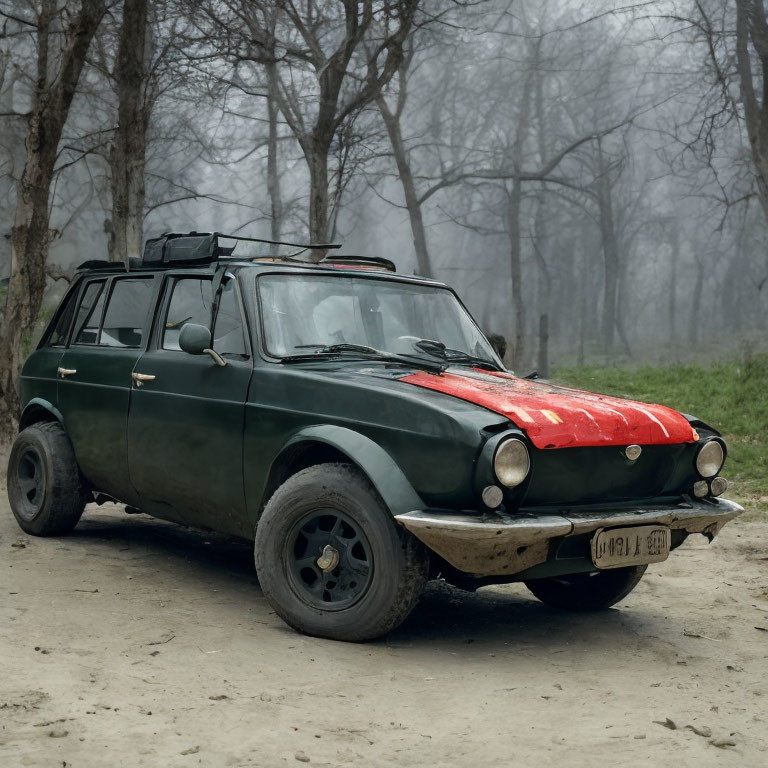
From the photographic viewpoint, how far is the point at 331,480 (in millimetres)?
4754

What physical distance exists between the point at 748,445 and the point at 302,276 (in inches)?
337

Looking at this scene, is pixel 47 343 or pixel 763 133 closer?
pixel 47 343

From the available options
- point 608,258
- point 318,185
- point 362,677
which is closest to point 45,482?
point 362,677

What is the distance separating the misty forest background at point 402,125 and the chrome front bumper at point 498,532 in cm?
793

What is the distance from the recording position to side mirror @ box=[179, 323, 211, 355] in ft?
17.8

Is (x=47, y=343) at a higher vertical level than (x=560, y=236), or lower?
lower

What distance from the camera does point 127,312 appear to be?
6.68m

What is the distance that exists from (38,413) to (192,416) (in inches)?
83.9

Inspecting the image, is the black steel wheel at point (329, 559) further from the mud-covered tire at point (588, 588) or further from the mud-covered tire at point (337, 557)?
the mud-covered tire at point (588, 588)

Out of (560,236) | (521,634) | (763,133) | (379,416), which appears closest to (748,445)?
(763,133)

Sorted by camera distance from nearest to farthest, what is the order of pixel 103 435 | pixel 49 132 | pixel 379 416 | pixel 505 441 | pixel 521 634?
pixel 505 441 → pixel 379 416 → pixel 521 634 → pixel 103 435 → pixel 49 132

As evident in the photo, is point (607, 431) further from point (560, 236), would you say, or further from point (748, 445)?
point (560, 236)

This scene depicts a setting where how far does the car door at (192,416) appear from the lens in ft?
17.9

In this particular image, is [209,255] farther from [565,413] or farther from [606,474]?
[606,474]
